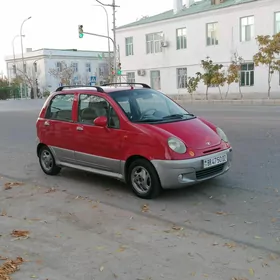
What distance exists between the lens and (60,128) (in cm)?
712

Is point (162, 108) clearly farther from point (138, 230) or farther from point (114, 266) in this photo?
point (114, 266)

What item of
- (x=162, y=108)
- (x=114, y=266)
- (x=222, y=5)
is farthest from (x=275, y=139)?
(x=222, y=5)

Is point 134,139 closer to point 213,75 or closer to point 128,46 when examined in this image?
point 213,75

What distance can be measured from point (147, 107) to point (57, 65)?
2777 inches

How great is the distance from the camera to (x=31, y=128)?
635 inches

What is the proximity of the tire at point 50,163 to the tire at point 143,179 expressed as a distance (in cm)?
206

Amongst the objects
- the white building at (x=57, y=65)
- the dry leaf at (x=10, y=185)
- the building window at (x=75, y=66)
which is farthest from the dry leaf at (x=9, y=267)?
the building window at (x=75, y=66)

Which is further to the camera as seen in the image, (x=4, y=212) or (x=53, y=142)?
(x=53, y=142)

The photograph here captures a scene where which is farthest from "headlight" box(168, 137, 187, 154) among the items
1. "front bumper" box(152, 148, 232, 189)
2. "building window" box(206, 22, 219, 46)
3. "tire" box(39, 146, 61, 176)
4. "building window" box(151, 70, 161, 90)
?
"building window" box(151, 70, 161, 90)

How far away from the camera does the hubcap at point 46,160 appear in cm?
761

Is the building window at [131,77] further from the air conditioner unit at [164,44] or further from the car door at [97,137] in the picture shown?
the car door at [97,137]

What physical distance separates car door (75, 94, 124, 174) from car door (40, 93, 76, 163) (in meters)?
0.22

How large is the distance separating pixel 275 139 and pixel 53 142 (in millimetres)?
5968

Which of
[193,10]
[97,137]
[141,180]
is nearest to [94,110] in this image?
[97,137]
